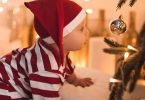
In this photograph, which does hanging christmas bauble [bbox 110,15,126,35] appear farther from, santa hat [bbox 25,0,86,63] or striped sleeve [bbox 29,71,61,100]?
striped sleeve [bbox 29,71,61,100]

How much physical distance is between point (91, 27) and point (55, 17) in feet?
3.99

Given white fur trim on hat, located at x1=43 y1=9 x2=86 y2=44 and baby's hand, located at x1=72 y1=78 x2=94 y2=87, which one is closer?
white fur trim on hat, located at x1=43 y1=9 x2=86 y2=44

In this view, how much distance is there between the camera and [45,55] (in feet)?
3.14

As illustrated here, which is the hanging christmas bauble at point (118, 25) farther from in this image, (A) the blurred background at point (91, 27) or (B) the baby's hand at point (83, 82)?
(A) the blurred background at point (91, 27)

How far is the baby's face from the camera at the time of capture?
99cm

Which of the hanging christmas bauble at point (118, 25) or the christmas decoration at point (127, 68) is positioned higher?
the hanging christmas bauble at point (118, 25)

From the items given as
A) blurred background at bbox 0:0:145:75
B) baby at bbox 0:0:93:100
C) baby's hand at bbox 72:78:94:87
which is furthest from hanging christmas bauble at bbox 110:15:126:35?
blurred background at bbox 0:0:145:75

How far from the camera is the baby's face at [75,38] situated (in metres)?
0.99

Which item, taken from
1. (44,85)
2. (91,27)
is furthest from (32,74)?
(91,27)

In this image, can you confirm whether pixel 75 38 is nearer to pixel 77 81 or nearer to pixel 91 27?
pixel 77 81

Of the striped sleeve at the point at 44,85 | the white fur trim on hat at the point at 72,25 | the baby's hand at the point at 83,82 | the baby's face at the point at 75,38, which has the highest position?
the white fur trim on hat at the point at 72,25

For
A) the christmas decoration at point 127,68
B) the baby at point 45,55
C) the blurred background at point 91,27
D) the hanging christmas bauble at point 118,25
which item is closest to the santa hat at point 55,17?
the baby at point 45,55

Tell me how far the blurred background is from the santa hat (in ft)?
2.11

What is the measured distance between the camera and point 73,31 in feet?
3.22
